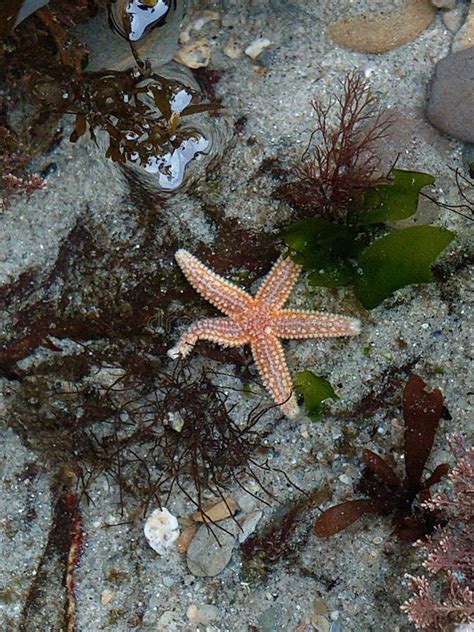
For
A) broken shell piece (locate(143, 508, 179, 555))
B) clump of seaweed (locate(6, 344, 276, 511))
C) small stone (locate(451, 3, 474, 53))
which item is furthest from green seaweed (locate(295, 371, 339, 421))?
small stone (locate(451, 3, 474, 53))

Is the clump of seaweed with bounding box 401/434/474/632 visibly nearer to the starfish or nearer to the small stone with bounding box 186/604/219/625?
the starfish

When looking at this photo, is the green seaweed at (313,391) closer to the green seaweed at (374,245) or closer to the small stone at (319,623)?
the green seaweed at (374,245)

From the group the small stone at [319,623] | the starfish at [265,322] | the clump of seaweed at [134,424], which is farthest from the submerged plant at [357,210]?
the small stone at [319,623]

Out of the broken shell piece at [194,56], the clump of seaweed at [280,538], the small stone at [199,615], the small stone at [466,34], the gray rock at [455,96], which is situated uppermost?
the broken shell piece at [194,56]

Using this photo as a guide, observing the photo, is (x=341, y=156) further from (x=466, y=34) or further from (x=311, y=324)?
(x=466, y=34)

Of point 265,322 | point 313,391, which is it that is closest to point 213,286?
point 265,322

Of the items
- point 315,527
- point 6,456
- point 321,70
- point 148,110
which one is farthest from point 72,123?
point 315,527
